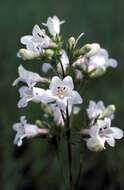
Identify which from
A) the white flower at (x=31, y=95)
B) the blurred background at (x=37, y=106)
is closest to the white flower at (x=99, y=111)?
the white flower at (x=31, y=95)

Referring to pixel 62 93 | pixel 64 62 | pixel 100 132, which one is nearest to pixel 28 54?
pixel 64 62

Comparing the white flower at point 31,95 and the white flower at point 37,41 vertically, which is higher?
the white flower at point 37,41

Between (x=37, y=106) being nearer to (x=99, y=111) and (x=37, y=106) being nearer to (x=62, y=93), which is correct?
(x=99, y=111)

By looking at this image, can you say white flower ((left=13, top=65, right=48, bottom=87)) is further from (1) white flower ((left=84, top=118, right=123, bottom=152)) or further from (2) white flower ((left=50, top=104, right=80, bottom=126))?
(1) white flower ((left=84, top=118, right=123, bottom=152))

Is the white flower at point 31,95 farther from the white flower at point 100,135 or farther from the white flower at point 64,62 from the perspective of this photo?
the white flower at point 100,135

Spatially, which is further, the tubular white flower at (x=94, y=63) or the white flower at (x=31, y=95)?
the tubular white flower at (x=94, y=63)

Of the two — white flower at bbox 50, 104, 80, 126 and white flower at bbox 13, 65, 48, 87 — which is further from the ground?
white flower at bbox 13, 65, 48, 87

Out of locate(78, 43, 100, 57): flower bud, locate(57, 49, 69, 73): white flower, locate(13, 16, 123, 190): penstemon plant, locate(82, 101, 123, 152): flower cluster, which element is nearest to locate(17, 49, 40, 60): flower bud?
locate(13, 16, 123, 190): penstemon plant

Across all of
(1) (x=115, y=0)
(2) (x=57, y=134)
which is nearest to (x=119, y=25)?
(1) (x=115, y=0)
